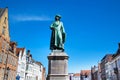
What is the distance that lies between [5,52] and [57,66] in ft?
109

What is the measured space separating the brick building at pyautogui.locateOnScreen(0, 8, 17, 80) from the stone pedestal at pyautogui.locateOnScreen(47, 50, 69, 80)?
30235 mm

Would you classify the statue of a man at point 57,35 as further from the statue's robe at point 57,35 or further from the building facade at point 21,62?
the building facade at point 21,62

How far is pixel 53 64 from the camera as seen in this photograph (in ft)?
46.7

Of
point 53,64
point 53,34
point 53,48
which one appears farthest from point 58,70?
point 53,34

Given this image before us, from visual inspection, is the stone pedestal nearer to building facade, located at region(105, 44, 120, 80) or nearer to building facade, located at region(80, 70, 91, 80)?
building facade, located at region(105, 44, 120, 80)

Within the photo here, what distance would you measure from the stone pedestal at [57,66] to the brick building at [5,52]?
99.2ft

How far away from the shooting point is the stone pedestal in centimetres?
1397

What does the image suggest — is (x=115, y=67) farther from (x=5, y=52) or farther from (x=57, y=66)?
(x=57, y=66)

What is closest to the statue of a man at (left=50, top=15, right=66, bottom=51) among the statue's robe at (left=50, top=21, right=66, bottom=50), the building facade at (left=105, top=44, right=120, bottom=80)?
the statue's robe at (left=50, top=21, right=66, bottom=50)

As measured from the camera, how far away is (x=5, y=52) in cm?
4547

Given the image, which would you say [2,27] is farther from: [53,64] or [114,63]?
[114,63]

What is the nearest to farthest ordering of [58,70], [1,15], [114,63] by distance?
[58,70], [1,15], [114,63]

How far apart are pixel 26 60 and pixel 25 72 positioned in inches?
146

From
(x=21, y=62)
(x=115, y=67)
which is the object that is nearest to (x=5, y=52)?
(x=21, y=62)
